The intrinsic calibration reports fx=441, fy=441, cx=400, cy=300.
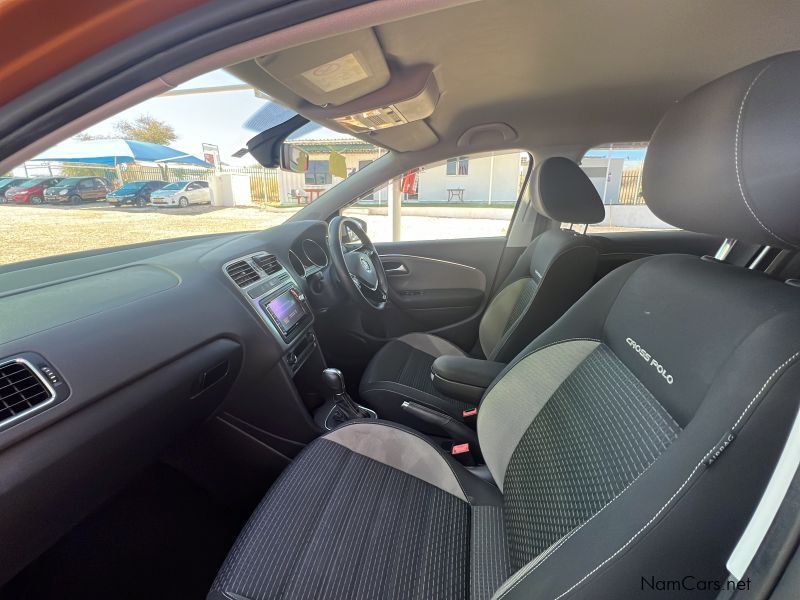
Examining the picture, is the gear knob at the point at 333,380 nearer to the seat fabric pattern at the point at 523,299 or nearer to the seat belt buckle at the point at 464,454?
the seat belt buckle at the point at 464,454

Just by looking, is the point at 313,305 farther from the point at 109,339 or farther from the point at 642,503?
the point at 642,503

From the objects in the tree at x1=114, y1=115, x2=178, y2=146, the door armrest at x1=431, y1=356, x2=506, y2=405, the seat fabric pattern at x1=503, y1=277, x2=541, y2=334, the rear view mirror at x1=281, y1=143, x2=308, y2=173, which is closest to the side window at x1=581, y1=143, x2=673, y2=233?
the seat fabric pattern at x1=503, y1=277, x2=541, y2=334

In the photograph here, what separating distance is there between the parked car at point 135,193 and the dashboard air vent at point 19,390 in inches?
33.2

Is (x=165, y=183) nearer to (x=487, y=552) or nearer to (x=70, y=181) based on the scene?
(x=70, y=181)

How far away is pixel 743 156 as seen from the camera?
2.22 feet

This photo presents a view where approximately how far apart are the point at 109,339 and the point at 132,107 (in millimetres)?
524

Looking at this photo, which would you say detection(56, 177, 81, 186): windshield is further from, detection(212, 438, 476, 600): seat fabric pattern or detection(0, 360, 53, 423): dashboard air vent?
detection(212, 438, 476, 600): seat fabric pattern

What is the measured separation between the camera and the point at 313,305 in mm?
2014

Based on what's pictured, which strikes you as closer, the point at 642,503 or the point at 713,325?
the point at 642,503

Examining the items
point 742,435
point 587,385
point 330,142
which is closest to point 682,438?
point 742,435

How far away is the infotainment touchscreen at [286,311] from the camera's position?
1.53m

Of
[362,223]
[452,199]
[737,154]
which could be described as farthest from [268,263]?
[452,199]

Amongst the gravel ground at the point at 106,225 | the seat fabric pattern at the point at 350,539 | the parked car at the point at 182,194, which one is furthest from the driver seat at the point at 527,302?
the parked car at the point at 182,194

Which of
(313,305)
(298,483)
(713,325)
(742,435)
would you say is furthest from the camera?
(313,305)
